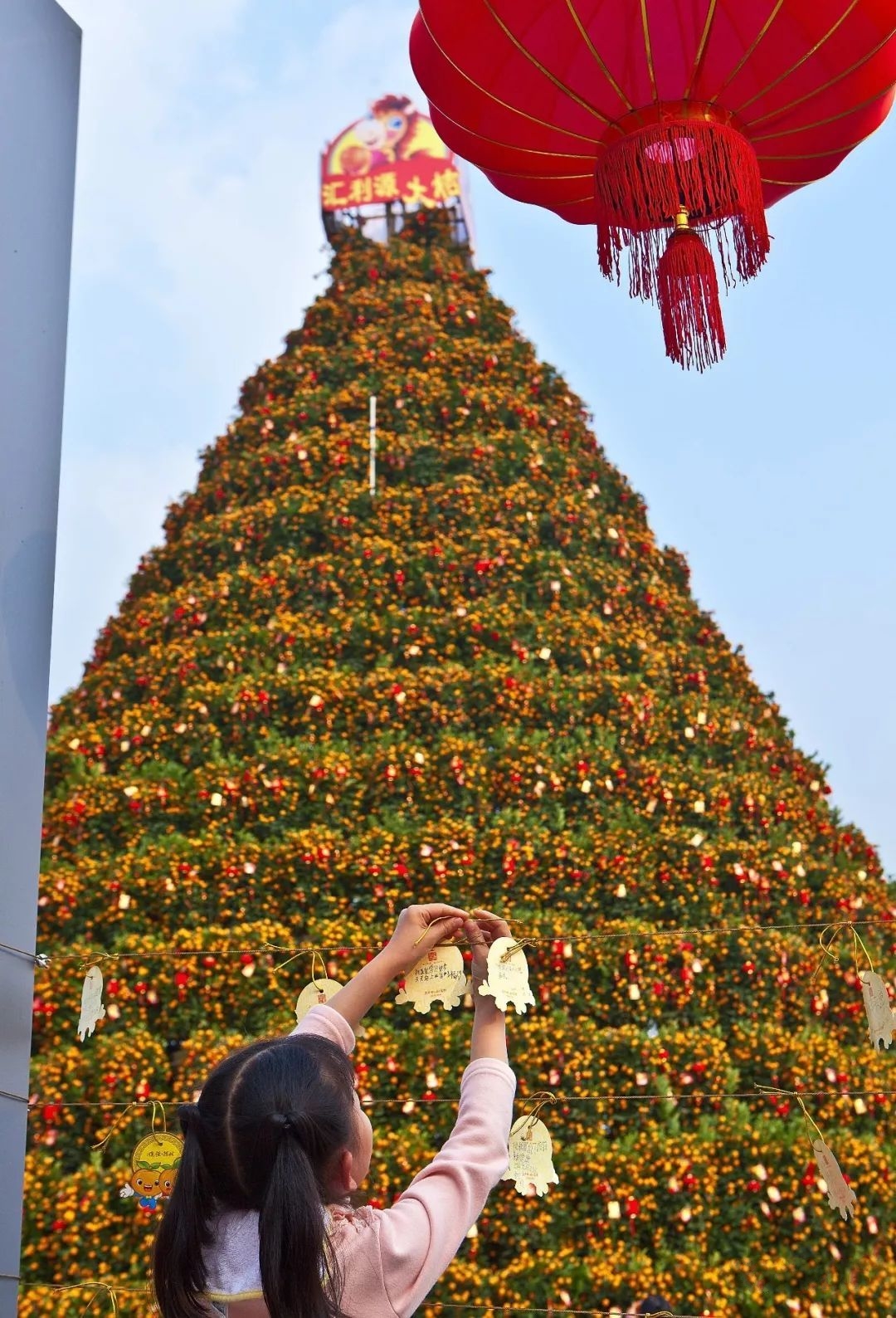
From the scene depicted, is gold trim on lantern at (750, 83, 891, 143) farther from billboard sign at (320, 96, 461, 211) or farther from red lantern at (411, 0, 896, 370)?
billboard sign at (320, 96, 461, 211)

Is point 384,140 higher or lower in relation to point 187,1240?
higher

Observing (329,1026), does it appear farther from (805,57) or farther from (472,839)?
(472,839)

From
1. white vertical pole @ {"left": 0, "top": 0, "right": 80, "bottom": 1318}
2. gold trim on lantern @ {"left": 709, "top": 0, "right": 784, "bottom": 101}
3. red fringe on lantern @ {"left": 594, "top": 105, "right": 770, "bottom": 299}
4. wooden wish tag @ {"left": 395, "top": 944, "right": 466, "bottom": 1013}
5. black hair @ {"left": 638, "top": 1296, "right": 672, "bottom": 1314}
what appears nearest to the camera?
wooden wish tag @ {"left": 395, "top": 944, "right": 466, "bottom": 1013}

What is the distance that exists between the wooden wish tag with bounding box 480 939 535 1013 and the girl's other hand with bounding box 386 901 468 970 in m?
0.08

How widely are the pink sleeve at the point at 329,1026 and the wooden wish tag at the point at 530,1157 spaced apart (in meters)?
0.94

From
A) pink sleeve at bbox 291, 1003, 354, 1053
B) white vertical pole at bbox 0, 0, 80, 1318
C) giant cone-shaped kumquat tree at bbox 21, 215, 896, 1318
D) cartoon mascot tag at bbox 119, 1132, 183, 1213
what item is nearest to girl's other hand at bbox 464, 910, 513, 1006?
pink sleeve at bbox 291, 1003, 354, 1053

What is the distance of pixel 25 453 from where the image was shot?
2.60 meters

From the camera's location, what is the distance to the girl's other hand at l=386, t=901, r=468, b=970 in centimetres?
159

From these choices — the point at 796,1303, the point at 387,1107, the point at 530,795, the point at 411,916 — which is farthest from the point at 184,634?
the point at 411,916

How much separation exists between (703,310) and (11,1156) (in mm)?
2008

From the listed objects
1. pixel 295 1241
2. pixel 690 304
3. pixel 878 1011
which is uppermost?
pixel 690 304

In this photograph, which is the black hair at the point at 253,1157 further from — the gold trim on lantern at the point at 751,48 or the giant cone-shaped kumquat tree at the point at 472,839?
the giant cone-shaped kumquat tree at the point at 472,839

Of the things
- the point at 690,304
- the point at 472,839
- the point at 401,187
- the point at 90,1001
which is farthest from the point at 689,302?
the point at 401,187

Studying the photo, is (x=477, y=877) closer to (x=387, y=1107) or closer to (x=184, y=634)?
(x=387, y=1107)
